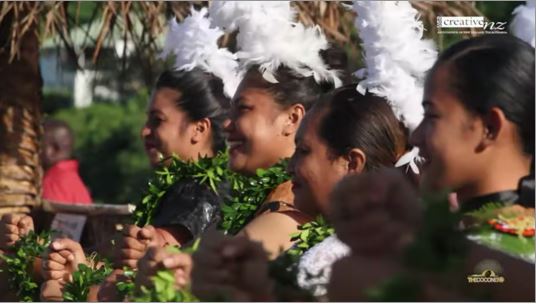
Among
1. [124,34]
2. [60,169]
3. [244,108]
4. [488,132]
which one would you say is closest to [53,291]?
[244,108]

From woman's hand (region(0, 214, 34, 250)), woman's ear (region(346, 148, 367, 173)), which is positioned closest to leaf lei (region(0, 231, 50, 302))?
woman's hand (region(0, 214, 34, 250))

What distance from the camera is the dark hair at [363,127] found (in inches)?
119

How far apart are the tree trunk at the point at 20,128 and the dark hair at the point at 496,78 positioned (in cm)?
457

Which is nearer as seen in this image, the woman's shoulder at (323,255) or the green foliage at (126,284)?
the woman's shoulder at (323,255)

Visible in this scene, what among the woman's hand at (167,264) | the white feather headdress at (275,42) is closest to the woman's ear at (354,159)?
the white feather headdress at (275,42)

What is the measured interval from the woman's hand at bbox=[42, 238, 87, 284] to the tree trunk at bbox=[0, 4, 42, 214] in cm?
310

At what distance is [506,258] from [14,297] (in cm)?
238

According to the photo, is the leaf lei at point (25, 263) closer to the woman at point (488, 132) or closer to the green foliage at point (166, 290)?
the green foliage at point (166, 290)

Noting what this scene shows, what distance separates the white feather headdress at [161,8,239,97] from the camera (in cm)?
443

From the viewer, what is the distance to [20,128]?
677 centimetres

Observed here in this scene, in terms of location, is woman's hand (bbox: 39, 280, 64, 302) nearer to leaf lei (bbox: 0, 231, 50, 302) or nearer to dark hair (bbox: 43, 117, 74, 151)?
leaf lei (bbox: 0, 231, 50, 302)

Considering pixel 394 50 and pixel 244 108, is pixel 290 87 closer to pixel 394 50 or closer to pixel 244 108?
Result: pixel 244 108

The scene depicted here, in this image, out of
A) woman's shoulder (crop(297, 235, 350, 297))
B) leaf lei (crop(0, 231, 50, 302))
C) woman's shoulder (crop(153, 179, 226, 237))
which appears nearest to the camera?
woman's shoulder (crop(297, 235, 350, 297))

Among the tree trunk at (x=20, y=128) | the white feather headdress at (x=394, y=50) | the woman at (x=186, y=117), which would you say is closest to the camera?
the white feather headdress at (x=394, y=50)
